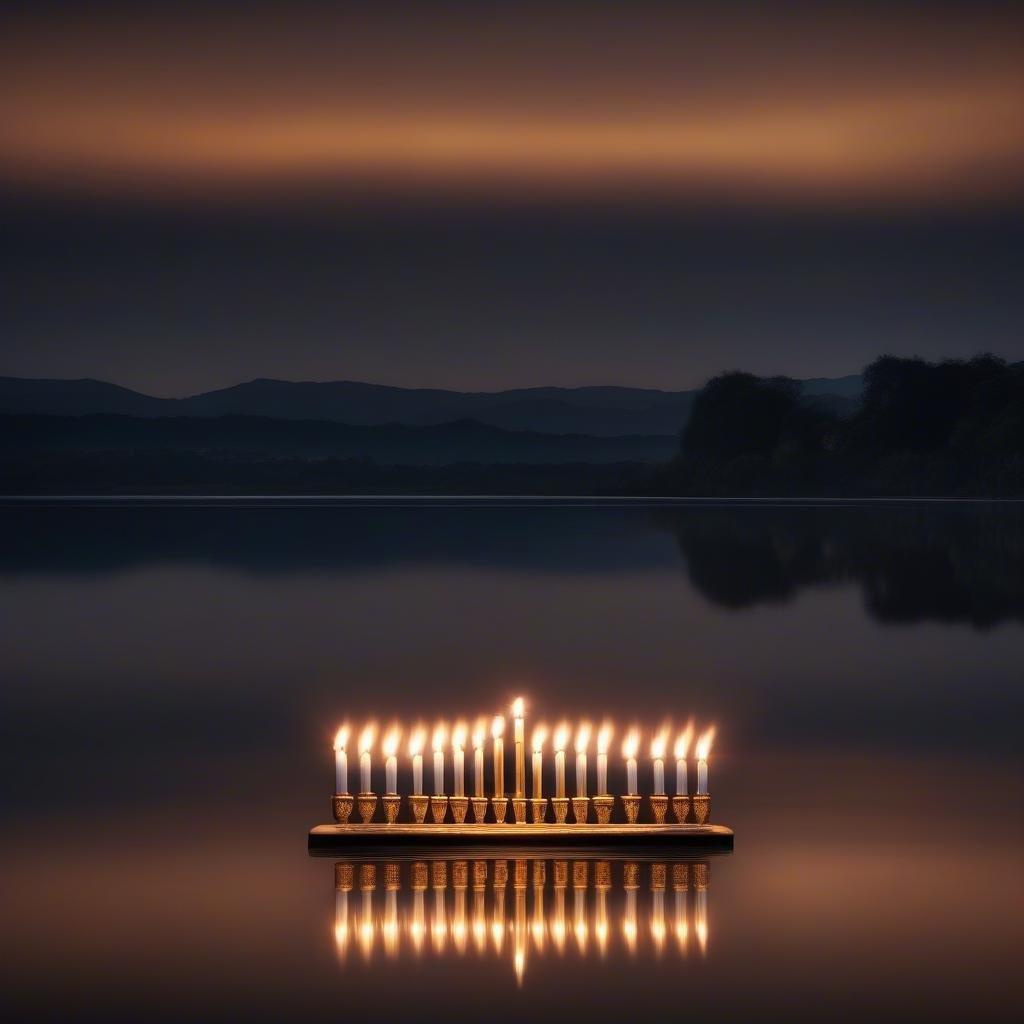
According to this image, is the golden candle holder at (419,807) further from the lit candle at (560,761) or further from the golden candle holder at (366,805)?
the lit candle at (560,761)

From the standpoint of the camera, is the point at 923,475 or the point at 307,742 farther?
the point at 923,475

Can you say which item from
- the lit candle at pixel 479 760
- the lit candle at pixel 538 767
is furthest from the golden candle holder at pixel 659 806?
the lit candle at pixel 479 760

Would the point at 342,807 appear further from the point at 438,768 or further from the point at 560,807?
the point at 560,807

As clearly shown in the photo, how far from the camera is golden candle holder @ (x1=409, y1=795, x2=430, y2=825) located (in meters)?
9.48

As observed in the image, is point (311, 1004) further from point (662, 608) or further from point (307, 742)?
point (662, 608)

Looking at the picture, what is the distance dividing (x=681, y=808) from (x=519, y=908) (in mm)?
1812

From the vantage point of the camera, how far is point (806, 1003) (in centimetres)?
675

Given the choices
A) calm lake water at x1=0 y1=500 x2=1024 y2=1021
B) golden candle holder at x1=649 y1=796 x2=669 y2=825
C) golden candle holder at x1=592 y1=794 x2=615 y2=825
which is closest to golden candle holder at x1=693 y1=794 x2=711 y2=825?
golden candle holder at x1=649 y1=796 x2=669 y2=825

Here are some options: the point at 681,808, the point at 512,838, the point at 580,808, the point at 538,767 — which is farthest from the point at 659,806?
the point at 512,838

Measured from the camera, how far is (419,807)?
31.1ft

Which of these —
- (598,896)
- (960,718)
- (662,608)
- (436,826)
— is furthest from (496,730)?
(662,608)

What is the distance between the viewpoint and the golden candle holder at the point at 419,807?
9.48 meters

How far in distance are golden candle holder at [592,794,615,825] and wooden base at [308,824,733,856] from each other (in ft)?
0.70

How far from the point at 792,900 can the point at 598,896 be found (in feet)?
2.71
